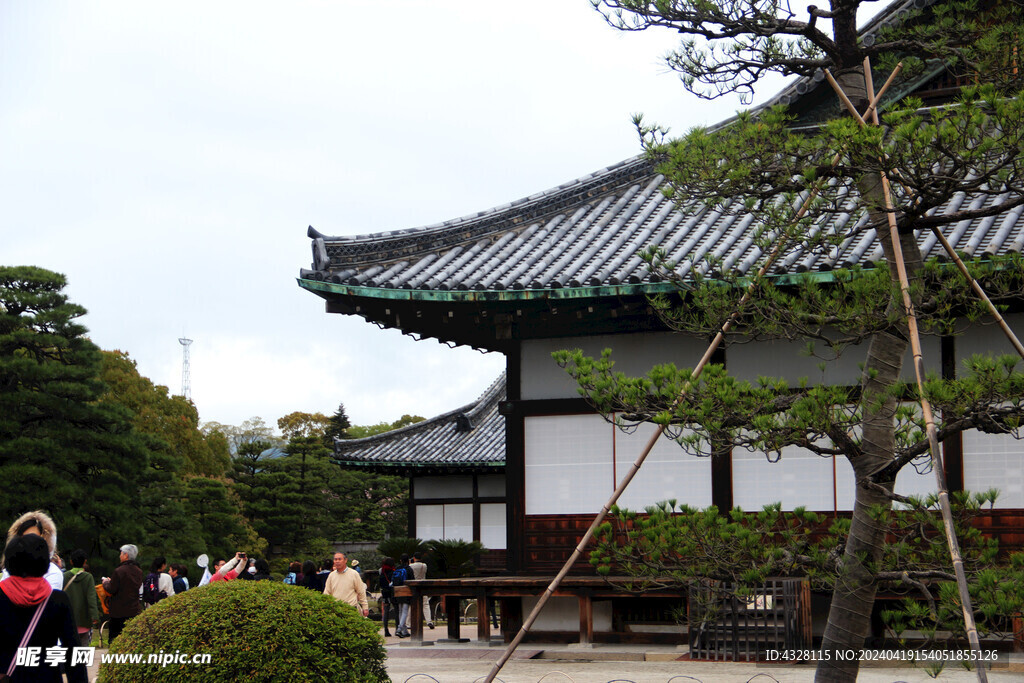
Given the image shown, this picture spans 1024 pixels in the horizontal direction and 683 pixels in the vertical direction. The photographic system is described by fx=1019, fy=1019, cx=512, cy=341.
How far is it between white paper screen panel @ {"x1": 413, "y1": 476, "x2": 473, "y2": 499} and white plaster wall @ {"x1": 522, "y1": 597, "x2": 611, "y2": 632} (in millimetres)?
15429

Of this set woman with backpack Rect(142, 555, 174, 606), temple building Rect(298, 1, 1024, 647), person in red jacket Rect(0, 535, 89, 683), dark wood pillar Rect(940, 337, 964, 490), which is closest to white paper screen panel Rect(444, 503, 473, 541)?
woman with backpack Rect(142, 555, 174, 606)

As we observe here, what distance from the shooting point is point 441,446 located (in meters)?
28.4

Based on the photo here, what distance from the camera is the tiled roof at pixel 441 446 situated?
89.4 feet

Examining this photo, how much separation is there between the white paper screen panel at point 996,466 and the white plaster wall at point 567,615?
14.8 ft

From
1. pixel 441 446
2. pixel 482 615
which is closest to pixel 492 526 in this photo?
pixel 441 446

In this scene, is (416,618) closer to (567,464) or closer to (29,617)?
(567,464)

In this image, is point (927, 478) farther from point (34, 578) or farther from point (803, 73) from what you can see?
point (34, 578)

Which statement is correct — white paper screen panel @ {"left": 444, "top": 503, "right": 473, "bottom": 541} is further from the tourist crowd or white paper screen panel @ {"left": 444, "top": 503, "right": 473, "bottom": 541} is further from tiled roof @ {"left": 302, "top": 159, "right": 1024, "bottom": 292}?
the tourist crowd

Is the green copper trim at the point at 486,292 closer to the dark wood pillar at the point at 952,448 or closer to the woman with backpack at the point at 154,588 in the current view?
the dark wood pillar at the point at 952,448

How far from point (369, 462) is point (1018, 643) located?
63.8 ft

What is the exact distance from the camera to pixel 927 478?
1148 centimetres

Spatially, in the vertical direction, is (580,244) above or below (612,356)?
above

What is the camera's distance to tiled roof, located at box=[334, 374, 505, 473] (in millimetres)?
27250

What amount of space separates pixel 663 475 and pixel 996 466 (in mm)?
3636
